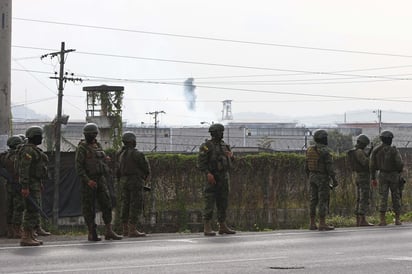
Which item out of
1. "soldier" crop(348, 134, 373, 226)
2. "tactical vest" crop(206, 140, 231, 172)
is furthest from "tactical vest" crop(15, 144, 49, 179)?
"soldier" crop(348, 134, 373, 226)

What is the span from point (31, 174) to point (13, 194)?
1.49 metres

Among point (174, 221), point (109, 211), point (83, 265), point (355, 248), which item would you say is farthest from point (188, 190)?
point (83, 265)

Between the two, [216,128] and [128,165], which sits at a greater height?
[216,128]

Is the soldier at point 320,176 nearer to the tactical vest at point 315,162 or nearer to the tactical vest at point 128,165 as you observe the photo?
the tactical vest at point 315,162

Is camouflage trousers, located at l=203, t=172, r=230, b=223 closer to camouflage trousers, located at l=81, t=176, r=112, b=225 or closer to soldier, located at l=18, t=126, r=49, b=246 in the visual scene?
camouflage trousers, located at l=81, t=176, r=112, b=225

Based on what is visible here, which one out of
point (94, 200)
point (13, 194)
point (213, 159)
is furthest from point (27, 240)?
point (213, 159)

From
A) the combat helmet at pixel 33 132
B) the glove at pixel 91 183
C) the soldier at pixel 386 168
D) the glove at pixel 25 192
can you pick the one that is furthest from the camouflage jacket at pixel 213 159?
the soldier at pixel 386 168

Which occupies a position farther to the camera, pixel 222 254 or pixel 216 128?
pixel 216 128

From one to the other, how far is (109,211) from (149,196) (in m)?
6.11

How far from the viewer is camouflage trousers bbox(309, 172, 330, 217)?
667 inches

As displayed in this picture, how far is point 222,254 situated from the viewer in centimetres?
1189

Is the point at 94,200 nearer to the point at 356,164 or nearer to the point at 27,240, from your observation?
the point at 27,240

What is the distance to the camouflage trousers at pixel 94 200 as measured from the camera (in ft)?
47.0

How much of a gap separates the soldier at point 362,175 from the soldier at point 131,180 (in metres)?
5.49
